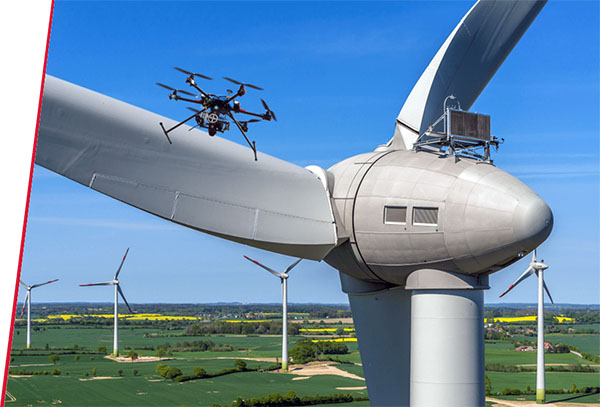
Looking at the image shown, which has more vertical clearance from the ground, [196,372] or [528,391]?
[528,391]

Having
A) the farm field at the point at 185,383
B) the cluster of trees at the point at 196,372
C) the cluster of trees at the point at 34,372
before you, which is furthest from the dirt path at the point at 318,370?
the cluster of trees at the point at 34,372

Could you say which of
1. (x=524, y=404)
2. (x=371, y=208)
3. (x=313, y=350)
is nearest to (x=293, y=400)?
(x=524, y=404)

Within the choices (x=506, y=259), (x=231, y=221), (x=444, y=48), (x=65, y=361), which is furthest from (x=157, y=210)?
(x=65, y=361)

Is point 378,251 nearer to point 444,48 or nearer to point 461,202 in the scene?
point 461,202

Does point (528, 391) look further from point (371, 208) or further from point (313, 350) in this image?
point (371, 208)

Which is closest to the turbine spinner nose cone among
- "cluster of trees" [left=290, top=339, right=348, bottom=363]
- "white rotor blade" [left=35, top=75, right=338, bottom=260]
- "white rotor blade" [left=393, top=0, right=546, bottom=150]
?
"white rotor blade" [left=35, top=75, right=338, bottom=260]

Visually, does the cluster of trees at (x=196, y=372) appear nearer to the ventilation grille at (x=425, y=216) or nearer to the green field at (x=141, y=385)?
the green field at (x=141, y=385)
